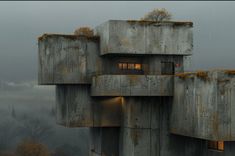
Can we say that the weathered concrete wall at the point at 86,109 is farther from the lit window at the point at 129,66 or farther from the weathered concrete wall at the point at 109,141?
the lit window at the point at 129,66

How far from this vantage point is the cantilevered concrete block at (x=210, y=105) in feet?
89.1

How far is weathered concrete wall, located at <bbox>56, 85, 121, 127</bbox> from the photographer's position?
33.7 m

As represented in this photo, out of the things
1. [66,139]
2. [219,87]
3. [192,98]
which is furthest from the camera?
[66,139]

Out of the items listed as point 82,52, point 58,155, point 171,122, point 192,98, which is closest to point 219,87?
point 192,98

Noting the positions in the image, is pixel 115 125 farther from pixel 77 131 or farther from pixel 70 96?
pixel 77 131

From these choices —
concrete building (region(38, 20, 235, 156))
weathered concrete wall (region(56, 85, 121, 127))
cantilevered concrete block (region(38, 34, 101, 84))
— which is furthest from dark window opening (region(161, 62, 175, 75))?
cantilevered concrete block (region(38, 34, 101, 84))

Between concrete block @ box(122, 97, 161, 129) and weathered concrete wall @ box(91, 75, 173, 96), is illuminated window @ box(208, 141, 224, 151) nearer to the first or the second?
concrete block @ box(122, 97, 161, 129)

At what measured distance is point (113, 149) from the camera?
115 ft

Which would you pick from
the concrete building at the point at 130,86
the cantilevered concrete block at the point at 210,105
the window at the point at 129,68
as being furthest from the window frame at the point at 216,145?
the window at the point at 129,68

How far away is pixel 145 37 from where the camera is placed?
32656 mm

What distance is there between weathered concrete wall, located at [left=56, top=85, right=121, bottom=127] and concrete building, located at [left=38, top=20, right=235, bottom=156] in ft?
0.23

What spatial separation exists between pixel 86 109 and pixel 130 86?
4554mm

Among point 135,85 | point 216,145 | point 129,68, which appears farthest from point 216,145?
point 129,68

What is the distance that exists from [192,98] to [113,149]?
8614 mm
